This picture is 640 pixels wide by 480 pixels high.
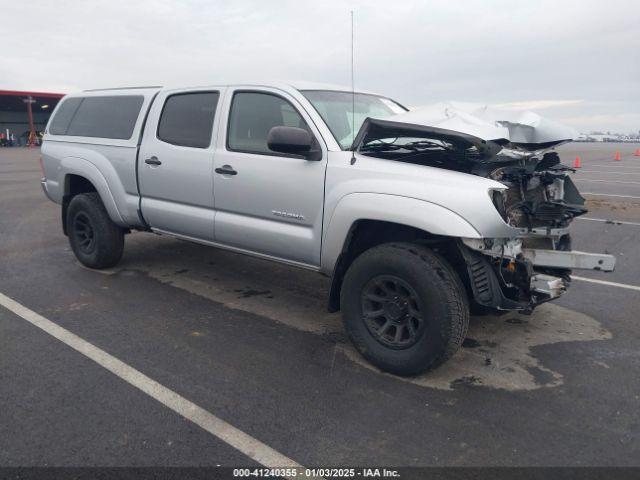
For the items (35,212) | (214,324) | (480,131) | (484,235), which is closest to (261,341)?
(214,324)

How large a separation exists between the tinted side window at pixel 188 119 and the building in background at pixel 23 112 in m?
41.2

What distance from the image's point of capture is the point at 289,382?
3.51 m

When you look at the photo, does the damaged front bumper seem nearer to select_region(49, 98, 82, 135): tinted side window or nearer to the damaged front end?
the damaged front end

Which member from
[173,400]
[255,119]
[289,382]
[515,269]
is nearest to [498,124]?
[515,269]

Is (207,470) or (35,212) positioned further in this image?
(35,212)

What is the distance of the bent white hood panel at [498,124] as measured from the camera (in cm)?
370

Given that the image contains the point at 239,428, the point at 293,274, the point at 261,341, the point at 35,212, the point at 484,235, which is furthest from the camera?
the point at 35,212

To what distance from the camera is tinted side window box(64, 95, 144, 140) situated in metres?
5.46

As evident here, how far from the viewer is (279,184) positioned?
416 centimetres

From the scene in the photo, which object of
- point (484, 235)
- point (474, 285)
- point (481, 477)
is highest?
point (484, 235)

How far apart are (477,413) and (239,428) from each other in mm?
1384

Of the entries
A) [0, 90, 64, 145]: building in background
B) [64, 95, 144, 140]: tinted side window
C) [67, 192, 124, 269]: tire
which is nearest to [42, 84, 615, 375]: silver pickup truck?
[64, 95, 144, 140]: tinted side window

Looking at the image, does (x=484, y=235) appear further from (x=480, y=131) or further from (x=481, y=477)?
(x=481, y=477)

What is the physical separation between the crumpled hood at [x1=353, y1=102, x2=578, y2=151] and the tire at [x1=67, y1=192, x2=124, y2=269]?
10.5 feet
